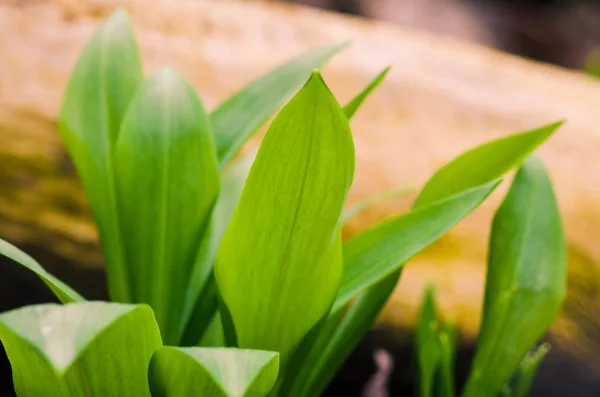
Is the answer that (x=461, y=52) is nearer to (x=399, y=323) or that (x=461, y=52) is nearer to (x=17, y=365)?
(x=399, y=323)

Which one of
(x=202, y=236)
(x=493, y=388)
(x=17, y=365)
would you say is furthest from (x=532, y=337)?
(x=17, y=365)

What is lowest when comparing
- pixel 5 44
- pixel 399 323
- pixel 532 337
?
pixel 399 323

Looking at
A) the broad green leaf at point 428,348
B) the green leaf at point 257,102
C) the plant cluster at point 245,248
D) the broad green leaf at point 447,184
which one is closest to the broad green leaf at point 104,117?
the plant cluster at point 245,248

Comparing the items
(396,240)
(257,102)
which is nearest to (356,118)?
(257,102)

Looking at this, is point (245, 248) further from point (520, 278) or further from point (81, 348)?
point (520, 278)

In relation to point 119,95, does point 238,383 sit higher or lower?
lower
